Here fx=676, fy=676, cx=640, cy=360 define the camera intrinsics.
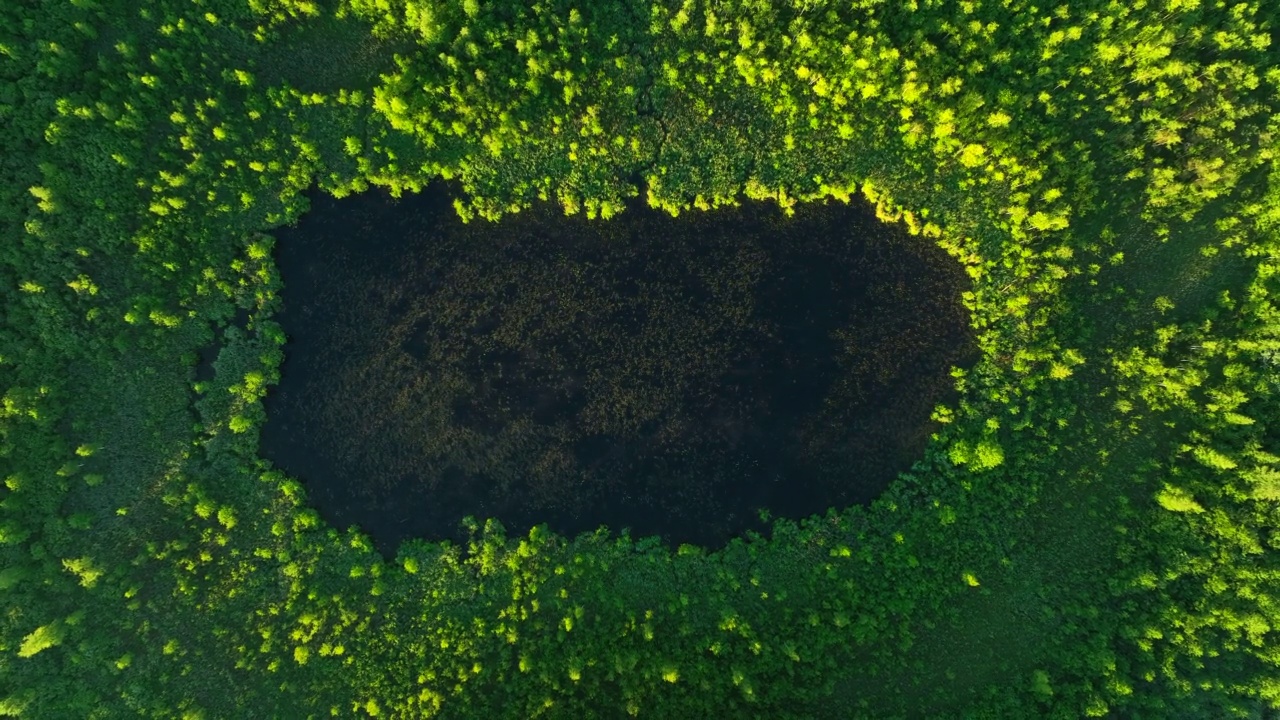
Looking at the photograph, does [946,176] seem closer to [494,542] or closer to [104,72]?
[494,542]

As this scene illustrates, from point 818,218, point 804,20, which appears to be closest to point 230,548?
point 818,218

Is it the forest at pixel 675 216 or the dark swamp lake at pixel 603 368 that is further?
the dark swamp lake at pixel 603 368

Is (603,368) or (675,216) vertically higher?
(675,216)

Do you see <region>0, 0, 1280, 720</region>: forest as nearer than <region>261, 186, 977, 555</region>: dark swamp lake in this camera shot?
Yes
